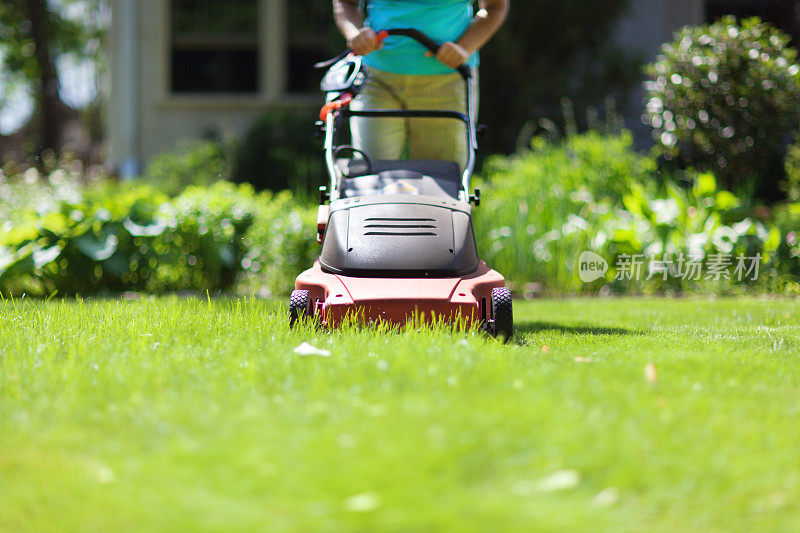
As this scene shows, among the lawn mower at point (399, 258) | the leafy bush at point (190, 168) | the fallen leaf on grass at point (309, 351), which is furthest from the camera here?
the leafy bush at point (190, 168)

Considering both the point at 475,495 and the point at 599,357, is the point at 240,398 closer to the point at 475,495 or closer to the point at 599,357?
the point at 475,495

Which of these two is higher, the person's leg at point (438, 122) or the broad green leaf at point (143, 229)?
the person's leg at point (438, 122)

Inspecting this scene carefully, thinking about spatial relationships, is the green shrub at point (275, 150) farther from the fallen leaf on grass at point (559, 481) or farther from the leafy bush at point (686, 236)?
the fallen leaf on grass at point (559, 481)

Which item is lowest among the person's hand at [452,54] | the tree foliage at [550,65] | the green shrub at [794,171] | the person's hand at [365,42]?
the green shrub at [794,171]

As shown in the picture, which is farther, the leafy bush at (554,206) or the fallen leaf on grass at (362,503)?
the leafy bush at (554,206)

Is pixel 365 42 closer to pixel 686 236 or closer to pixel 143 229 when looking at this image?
pixel 143 229

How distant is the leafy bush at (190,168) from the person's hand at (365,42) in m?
5.52

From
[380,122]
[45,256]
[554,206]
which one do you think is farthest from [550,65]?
[45,256]

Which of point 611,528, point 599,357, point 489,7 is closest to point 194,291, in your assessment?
point 489,7

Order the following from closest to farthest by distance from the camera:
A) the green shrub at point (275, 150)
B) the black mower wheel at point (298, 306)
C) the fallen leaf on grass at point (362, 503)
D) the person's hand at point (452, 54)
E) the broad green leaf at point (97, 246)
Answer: the fallen leaf on grass at point (362, 503) < the black mower wheel at point (298, 306) < the person's hand at point (452, 54) < the broad green leaf at point (97, 246) < the green shrub at point (275, 150)

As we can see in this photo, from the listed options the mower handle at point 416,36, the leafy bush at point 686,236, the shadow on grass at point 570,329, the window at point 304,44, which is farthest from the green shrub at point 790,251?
the window at point 304,44

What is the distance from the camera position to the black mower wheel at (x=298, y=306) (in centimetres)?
320

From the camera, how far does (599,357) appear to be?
281cm

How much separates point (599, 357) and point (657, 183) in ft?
14.2
